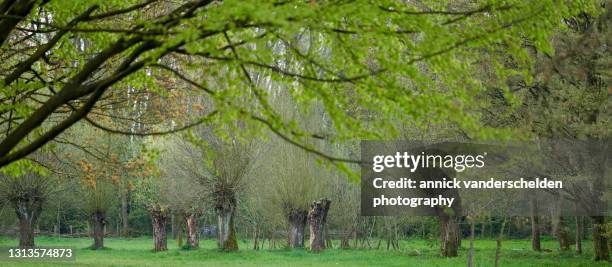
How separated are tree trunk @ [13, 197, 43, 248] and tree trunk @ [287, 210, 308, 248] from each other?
1231 cm

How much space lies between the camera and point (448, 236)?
26.9 meters

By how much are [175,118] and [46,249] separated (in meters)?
24.3

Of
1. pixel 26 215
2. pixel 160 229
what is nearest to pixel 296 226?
pixel 160 229

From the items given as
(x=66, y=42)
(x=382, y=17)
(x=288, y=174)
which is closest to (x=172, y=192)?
(x=288, y=174)

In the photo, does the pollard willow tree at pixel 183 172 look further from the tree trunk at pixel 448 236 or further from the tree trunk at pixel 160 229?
the tree trunk at pixel 448 236

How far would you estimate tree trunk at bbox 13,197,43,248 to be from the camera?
34.9 metres

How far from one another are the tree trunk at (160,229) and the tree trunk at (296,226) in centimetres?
639

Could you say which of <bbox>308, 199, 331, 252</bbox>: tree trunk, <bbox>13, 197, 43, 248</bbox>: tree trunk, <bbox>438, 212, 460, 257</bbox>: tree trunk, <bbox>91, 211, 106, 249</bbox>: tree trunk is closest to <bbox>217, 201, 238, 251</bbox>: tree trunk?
<bbox>308, 199, 331, 252</bbox>: tree trunk

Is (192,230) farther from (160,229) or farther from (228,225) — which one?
(228,225)

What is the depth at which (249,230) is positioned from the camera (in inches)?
2106

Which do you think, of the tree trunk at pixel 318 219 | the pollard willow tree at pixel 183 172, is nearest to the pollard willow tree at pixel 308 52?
the pollard willow tree at pixel 183 172

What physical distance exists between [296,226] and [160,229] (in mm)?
6938

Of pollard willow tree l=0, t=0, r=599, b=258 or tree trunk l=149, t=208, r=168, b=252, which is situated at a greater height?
pollard willow tree l=0, t=0, r=599, b=258

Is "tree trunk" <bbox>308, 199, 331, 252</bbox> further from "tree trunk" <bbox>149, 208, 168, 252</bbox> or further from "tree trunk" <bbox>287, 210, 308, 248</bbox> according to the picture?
"tree trunk" <bbox>149, 208, 168, 252</bbox>
